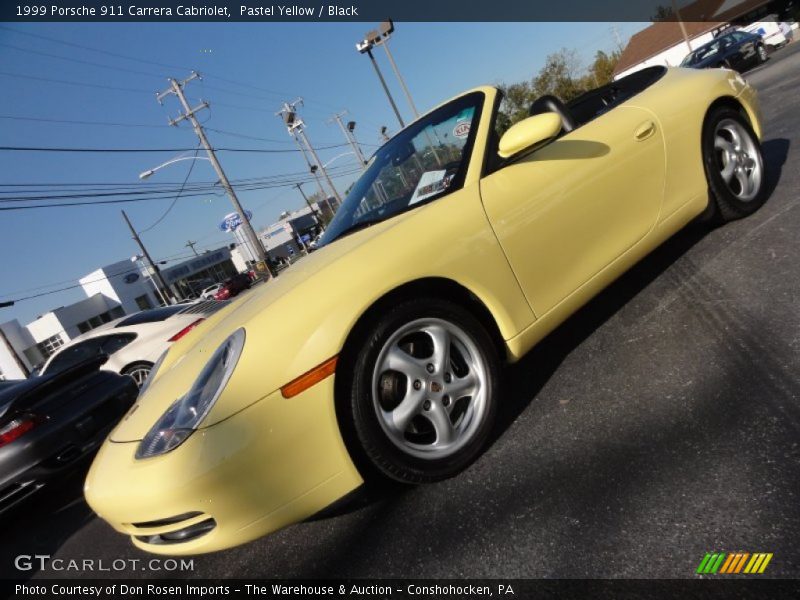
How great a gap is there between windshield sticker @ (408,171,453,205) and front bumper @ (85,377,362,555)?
111 centimetres

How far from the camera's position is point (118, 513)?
6.07 feet

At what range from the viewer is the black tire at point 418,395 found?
1.86 metres

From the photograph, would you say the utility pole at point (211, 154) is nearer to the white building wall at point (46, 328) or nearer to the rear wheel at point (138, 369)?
the rear wheel at point (138, 369)

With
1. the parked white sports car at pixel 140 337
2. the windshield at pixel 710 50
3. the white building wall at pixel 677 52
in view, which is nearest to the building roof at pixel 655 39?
the white building wall at pixel 677 52

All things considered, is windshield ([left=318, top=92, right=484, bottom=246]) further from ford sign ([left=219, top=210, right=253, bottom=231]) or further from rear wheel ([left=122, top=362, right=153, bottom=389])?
ford sign ([left=219, top=210, right=253, bottom=231])

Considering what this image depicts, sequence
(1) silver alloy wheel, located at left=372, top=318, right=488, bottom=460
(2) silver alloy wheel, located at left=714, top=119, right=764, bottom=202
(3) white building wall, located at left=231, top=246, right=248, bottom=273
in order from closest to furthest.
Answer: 1. (1) silver alloy wheel, located at left=372, top=318, right=488, bottom=460
2. (2) silver alloy wheel, located at left=714, top=119, right=764, bottom=202
3. (3) white building wall, located at left=231, top=246, right=248, bottom=273

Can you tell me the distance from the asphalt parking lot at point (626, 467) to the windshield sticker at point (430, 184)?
109 centimetres

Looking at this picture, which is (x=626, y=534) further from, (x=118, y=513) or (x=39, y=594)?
(x=39, y=594)

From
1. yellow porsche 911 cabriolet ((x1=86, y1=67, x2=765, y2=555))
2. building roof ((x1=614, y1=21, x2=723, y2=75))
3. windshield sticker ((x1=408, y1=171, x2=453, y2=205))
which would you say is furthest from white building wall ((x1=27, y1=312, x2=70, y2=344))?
building roof ((x1=614, y1=21, x2=723, y2=75))

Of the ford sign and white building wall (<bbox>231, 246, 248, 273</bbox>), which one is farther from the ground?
the ford sign

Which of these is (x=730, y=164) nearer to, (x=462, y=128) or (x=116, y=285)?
(x=462, y=128)

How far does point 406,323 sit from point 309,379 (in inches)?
17.6

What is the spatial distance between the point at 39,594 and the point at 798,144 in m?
6.67

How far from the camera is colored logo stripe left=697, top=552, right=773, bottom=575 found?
1270 mm
